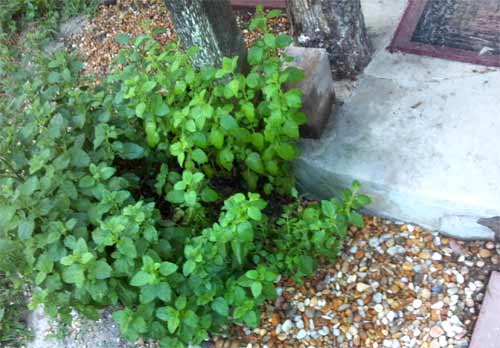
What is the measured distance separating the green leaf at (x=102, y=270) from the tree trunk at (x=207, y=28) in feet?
3.66

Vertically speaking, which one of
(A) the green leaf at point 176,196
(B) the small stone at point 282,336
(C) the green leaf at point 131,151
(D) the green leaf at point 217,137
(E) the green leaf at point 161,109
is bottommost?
(B) the small stone at point 282,336

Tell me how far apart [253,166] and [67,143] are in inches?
31.7

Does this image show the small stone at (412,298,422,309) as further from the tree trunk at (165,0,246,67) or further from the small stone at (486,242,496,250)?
the tree trunk at (165,0,246,67)

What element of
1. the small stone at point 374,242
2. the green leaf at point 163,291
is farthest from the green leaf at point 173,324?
the small stone at point 374,242

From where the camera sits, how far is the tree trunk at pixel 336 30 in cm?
295

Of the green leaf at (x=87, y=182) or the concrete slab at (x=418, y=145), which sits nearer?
the green leaf at (x=87, y=182)

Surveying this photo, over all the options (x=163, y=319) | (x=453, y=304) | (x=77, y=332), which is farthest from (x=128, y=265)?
(x=453, y=304)

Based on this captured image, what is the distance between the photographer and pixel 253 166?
2.49 metres

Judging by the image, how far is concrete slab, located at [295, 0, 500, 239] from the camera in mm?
2555

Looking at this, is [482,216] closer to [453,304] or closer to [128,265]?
[453,304]

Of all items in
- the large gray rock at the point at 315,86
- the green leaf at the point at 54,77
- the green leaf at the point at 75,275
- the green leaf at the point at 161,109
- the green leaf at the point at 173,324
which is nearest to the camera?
the green leaf at the point at 75,275

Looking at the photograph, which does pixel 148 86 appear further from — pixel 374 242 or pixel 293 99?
pixel 374 242

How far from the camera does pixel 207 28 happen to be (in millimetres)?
2680

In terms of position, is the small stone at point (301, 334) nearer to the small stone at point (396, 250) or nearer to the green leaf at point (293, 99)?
the small stone at point (396, 250)
